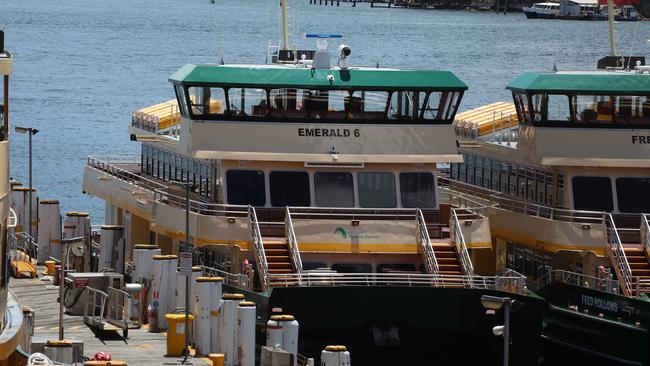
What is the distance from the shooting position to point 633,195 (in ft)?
163

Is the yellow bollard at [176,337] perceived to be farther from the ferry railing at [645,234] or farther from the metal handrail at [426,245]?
the ferry railing at [645,234]

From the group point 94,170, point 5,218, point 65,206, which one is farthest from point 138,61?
point 5,218

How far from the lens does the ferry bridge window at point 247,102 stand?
48.2m

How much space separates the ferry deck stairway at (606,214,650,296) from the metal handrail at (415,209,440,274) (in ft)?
14.0

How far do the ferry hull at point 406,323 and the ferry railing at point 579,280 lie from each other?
2505mm

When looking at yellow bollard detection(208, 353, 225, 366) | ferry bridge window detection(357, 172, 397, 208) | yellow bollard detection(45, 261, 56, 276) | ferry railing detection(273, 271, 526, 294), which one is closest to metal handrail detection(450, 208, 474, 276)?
ferry railing detection(273, 271, 526, 294)

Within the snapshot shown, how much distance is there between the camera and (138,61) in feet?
539

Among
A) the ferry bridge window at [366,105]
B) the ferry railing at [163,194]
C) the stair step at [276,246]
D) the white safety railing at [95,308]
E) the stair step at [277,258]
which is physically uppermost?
the ferry bridge window at [366,105]

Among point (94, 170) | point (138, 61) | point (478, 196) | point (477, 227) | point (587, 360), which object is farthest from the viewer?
point (138, 61)

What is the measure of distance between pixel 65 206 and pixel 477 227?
4401 cm

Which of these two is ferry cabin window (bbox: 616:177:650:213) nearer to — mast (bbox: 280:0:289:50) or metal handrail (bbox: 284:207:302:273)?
metal handrail (bbox: 284:207:302:273)

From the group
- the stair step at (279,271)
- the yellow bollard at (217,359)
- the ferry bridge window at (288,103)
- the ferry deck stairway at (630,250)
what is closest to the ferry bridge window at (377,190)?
the ferry bridge window at (288,103)

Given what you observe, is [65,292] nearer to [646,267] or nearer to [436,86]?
[436,86]

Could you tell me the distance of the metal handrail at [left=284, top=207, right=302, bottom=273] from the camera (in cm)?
4506
